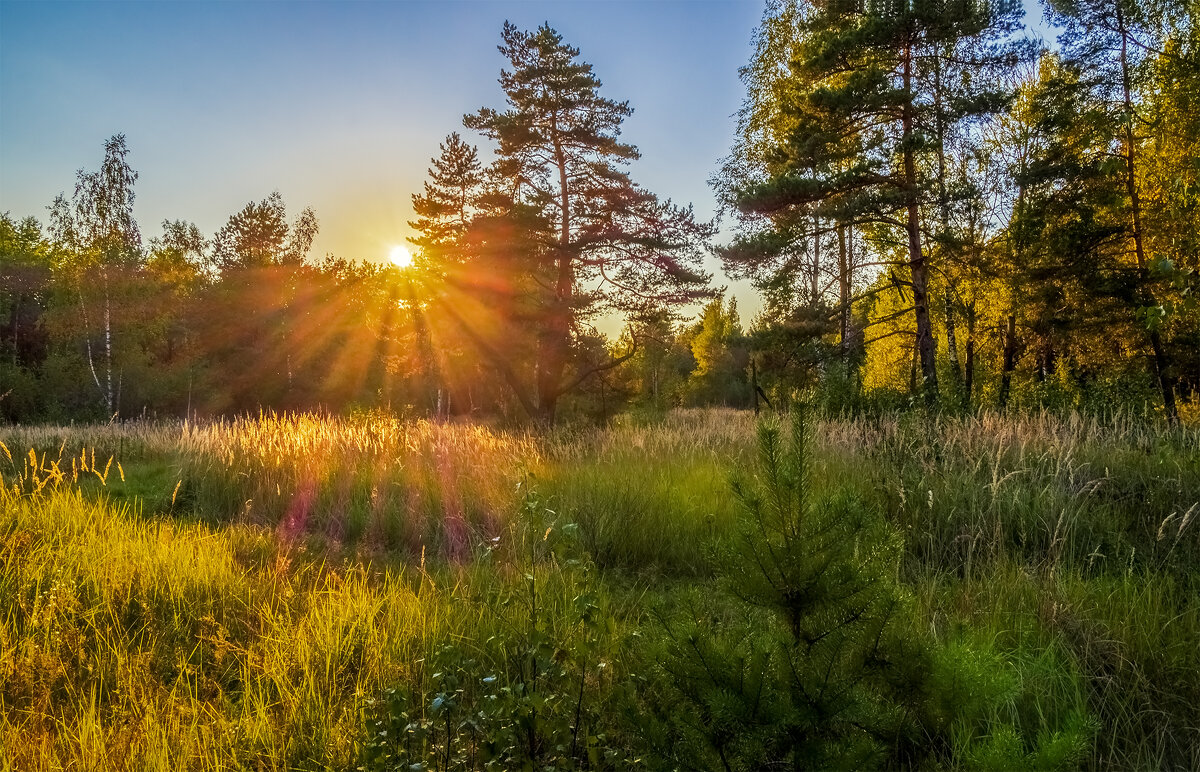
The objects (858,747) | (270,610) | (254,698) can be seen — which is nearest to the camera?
(858,747)

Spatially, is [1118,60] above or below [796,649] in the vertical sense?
above

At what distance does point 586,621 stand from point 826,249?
1731 centimetres

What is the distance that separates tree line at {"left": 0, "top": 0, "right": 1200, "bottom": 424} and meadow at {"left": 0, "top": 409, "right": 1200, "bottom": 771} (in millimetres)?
1666

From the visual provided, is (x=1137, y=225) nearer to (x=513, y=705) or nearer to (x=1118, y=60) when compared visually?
(x=1118, y=60)

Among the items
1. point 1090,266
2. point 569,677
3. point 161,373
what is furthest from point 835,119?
point 161,373

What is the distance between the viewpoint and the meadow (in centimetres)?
152

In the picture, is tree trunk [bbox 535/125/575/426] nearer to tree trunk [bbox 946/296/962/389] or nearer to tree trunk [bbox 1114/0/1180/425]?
tree trunk [bbox 946/296/962/389]

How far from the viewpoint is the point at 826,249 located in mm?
17250

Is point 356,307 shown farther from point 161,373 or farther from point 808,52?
point 808,52

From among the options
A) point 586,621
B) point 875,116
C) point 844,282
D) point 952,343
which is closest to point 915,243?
point 875,116

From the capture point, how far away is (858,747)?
124 cm

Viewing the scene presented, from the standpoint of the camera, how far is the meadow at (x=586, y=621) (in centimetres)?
152

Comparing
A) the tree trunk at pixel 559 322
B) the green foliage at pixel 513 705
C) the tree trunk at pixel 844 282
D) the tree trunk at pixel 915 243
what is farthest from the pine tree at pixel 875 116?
the green foliage at pixel 513 705

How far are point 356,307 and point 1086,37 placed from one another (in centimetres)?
3838
